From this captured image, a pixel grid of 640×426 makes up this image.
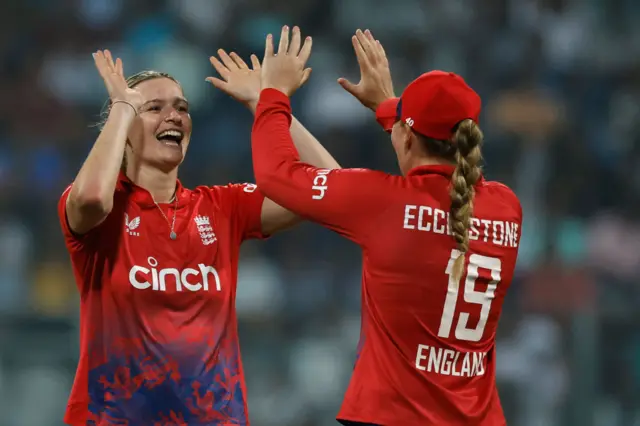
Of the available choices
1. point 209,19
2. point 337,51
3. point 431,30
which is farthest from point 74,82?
point 431,30

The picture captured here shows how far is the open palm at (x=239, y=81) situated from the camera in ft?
10.6

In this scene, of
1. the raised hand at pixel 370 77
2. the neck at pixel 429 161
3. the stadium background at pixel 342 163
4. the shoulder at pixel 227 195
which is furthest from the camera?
the stadium background at pixel 342 163

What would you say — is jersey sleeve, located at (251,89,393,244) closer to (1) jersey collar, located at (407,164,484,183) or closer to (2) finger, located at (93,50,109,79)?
(1) jersey collar, located at (407,164,484,183)

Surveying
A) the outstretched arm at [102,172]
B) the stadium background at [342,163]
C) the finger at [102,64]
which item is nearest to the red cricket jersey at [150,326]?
the outstretched arm at [102,172]

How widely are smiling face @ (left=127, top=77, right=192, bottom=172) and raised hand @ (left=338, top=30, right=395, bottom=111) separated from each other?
0.57 metres

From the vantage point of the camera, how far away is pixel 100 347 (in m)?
3.10

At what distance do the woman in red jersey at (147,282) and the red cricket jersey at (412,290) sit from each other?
0.52 metres

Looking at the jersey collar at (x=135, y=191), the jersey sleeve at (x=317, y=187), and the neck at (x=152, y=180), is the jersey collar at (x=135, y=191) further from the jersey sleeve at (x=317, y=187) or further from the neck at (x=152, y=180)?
the jersey sleeve at (x=317, y=187)

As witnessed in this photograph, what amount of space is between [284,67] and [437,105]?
57 cm

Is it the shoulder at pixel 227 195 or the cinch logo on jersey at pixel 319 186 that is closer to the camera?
the cinch logo on jersey at pixel 319 186

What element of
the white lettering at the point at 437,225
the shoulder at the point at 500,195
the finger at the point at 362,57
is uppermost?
the finger at the point at 362,57

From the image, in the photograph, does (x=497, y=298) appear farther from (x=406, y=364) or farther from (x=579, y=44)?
(x=579, y=44)

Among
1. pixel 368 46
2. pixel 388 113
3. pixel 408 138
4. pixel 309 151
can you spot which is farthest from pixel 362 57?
pixel 408 138

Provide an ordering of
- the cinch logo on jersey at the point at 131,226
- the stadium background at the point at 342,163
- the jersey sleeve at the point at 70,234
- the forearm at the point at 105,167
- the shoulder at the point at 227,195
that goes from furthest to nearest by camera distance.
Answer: the stadium background at the point at 342,163
the shoulder at the point at 227,195
the cinch logo on jersey at the point at 131,226
the jersey sleeve at the point at 70,234
the forearm at the point at 105,167
